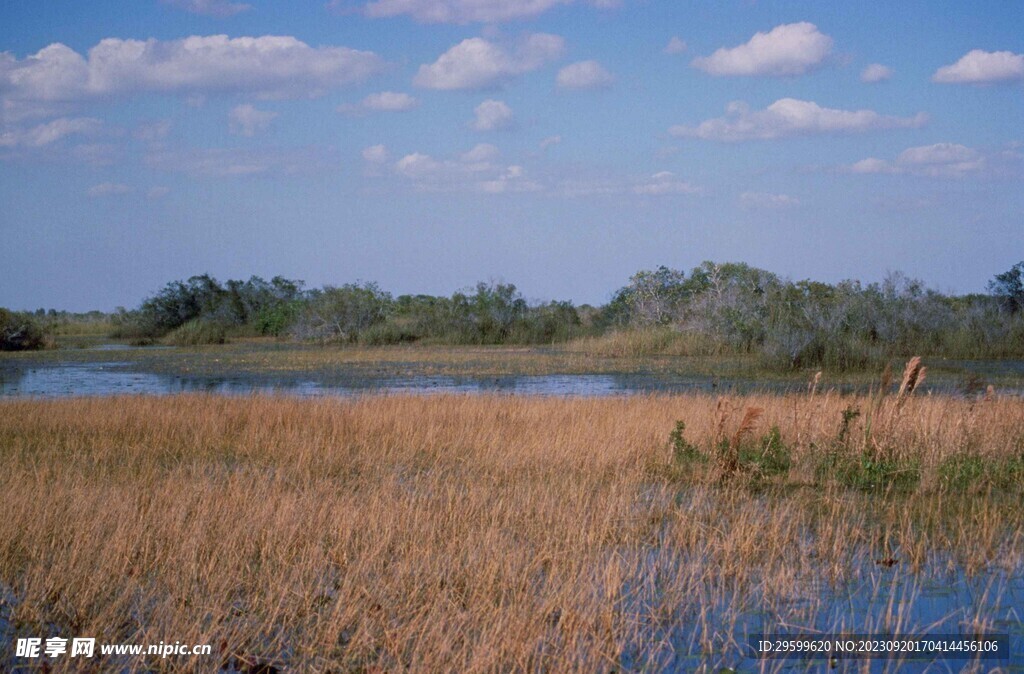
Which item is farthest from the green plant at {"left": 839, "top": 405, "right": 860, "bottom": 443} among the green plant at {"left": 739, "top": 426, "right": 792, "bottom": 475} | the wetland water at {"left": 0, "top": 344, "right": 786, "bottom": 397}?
the wetland water at {"left": 0, "top": 344, "right": 786, "bottom": 397}

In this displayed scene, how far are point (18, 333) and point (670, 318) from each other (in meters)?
28.4

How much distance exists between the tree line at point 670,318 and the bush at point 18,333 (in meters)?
0.06

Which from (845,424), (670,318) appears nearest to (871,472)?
(845,424)

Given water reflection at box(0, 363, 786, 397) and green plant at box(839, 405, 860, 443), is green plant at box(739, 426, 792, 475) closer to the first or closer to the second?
green plant at box(839, 405, 860, 443)

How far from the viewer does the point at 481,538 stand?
6.84 metres

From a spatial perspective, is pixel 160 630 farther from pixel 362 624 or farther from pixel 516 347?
pixel 516 347

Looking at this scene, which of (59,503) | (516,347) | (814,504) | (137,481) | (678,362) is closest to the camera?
(59,503)

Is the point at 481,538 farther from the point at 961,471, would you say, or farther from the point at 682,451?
the point at 961,471

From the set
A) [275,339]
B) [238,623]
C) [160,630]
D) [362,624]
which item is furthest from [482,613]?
[275,339]

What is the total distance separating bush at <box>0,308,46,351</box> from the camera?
3800 centimetres

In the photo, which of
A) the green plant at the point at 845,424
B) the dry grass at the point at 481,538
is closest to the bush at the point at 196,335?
the dry grass at the point at 481,538

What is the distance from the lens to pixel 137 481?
909 cm

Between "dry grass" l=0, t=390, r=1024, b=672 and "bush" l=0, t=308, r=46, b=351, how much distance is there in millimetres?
30477

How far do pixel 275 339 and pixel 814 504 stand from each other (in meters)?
43.4
